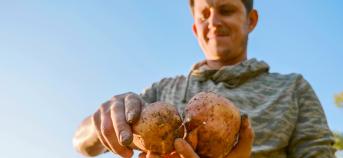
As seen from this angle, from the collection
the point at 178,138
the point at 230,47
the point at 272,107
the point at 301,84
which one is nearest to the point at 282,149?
the point at 272,107

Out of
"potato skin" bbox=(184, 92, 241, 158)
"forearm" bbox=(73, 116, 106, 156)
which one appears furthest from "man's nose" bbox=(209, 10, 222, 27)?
"potato skin" bbox=(184, 92, 241, 158)

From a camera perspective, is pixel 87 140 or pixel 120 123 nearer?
pixel 120 123

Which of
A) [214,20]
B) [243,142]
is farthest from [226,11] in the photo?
[243,142]

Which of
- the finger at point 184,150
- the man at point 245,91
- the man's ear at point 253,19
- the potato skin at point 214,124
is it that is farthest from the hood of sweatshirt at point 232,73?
the finger at point 184,150

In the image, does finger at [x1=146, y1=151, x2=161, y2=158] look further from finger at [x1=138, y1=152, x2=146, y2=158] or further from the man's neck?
the man's neck

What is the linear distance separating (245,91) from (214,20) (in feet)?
0.81

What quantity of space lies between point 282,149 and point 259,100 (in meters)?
0.16

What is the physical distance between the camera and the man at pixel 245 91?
5.26 ft

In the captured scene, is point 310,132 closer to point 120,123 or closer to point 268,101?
point 268,101

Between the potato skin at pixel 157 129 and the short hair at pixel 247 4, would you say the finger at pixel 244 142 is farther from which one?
the short hair at pixel 247 4

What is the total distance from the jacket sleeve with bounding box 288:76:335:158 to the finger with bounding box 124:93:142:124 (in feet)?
2.08

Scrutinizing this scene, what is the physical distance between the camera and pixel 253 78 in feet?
5.97

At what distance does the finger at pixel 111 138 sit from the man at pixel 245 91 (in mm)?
264

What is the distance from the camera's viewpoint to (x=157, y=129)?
114 cm
